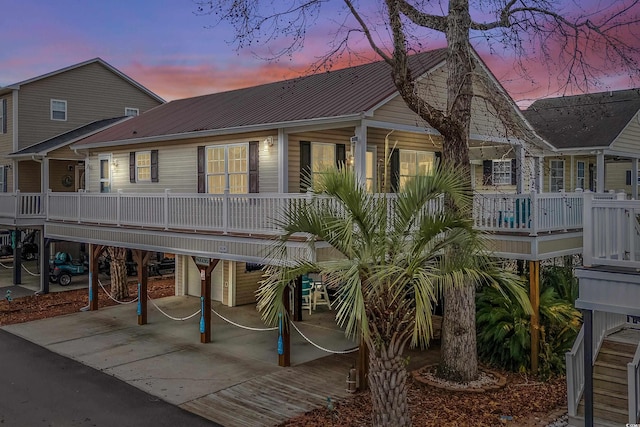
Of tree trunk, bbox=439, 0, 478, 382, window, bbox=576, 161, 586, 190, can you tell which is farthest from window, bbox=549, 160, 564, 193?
tree trunk, bbox=439, 0, 478, 382

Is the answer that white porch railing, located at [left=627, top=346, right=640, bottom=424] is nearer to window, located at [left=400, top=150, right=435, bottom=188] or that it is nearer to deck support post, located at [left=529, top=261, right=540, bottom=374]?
deck support post, located at [left=529, top=261, right=540, bottom=374]

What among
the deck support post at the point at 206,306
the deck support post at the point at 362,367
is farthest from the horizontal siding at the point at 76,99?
the deck support post at the point at 362,367

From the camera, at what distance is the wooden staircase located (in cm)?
787

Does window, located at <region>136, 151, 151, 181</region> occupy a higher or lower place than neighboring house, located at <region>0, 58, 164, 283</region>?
lower

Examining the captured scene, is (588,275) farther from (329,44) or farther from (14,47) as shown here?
(14,47)

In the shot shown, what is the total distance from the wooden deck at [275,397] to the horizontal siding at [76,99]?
796 inches

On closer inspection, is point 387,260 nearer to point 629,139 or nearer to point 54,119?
point 629,139

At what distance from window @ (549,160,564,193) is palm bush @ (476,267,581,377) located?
A: 1314 centimetres

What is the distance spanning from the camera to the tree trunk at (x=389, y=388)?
6.91m

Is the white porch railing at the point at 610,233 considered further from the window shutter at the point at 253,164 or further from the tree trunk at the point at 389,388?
the window shutter at the point at 253,164

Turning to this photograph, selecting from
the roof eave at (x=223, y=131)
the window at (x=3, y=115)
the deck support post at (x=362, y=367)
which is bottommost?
the deck support post at (x=362, y=367)

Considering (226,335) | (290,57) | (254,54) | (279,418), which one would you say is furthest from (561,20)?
(226,335)

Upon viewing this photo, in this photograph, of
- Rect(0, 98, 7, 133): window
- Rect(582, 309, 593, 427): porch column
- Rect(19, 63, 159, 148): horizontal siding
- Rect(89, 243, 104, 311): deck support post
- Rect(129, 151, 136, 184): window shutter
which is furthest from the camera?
Rect(0, 98, 7, 133): window

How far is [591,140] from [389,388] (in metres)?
17.3
